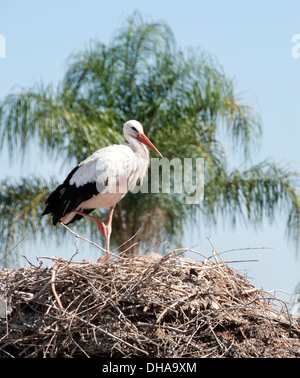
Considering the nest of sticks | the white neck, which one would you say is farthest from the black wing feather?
the nest of sticks

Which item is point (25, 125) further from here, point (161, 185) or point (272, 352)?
point (272, 352)

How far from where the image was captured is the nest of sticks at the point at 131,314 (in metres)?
4.95

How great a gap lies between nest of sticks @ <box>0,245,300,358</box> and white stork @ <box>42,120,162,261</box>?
259 cm

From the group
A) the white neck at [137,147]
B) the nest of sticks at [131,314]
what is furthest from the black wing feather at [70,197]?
the nest of sticks at [131,314]

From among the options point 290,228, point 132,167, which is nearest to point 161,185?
point 290,228

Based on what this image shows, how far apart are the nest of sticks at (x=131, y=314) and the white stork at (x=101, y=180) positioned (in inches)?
102

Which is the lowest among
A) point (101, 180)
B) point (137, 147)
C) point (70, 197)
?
point (70, 197)

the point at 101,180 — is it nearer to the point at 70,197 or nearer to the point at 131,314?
the point at 70,197

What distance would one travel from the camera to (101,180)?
7.97 m

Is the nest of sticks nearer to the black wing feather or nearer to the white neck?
the black wing feather

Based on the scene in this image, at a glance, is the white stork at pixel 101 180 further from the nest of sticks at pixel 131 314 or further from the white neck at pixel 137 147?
the nest of sticks at pixel 131 314

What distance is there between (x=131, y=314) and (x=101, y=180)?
3.09 m

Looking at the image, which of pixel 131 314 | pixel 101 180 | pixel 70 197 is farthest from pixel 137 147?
pixel 131 314

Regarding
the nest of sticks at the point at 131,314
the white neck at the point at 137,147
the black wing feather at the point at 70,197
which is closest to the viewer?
the nest of sticks at the point at 131,314
